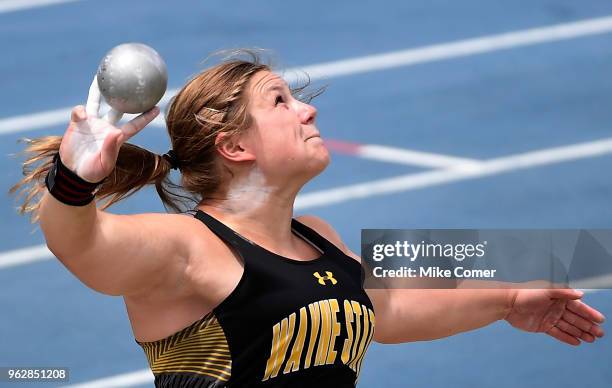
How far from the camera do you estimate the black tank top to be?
387 centimetres

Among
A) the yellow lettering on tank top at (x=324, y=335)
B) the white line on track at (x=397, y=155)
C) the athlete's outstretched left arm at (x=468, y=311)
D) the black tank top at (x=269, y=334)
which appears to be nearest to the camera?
the black tank top at (x=269, y=334)

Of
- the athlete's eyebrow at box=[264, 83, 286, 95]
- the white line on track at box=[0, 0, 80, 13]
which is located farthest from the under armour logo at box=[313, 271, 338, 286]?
the white line on track at box=[0, 0, 80, 13]

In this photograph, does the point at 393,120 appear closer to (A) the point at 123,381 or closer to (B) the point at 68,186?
(A) the point at 123,381

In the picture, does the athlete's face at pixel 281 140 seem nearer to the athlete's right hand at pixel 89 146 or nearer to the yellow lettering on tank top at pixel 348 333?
the yellow lettering on tank top at pixel 348 333

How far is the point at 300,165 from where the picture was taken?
4.17 meters

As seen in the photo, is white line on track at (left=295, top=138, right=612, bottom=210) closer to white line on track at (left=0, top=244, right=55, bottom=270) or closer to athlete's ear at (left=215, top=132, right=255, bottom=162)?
Answer: white line on track at (left=0, top=244, right=55, bottom=270)

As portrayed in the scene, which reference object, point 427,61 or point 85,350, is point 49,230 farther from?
point 427,61

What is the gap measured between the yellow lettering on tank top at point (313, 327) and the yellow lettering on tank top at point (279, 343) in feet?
0.23

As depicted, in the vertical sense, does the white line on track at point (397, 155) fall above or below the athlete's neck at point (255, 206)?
below

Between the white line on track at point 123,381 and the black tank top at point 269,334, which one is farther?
the white line on track at point 123,381

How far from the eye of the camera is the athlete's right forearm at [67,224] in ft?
11.1

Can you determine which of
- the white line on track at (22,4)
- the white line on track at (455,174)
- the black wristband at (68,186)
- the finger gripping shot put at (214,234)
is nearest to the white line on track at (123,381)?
the white line on track at (455,174)

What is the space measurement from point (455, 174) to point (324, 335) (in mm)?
4213

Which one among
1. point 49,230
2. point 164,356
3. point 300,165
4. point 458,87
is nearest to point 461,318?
point 300,165
